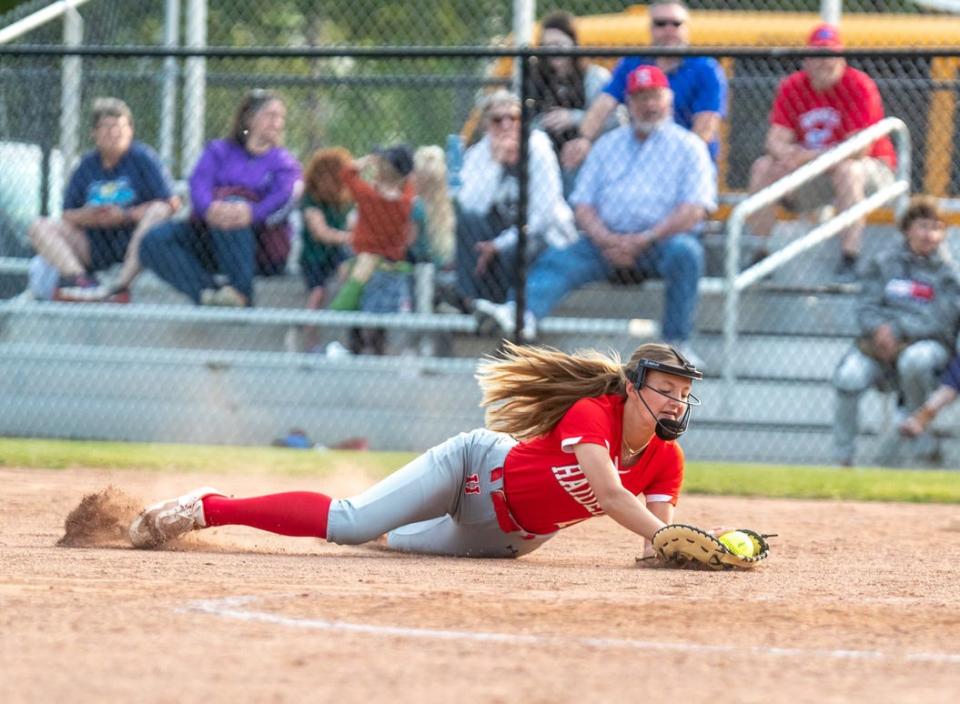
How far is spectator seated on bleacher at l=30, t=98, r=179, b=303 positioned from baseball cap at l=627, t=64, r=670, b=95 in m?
3.55

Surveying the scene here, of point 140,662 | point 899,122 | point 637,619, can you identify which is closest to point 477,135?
point 899,122

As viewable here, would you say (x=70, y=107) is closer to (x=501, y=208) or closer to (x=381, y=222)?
(x=381, y=222)

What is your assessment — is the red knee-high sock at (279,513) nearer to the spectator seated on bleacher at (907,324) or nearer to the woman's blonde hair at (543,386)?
the woman's blonde hair at (543,386)

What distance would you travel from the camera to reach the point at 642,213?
35.7 ft

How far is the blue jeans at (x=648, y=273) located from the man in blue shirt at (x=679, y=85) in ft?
3.29

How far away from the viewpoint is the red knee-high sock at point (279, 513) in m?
6.22

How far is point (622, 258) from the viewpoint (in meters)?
10.8

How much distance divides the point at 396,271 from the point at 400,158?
83cm

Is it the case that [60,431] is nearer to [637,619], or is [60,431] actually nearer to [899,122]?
[899,122]

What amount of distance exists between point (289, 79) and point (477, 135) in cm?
150

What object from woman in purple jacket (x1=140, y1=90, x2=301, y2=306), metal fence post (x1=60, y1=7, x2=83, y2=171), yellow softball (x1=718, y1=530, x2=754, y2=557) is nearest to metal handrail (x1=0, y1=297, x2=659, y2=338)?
woman in purple jacket (x1=140, y1=90, x2=301, y2=306)

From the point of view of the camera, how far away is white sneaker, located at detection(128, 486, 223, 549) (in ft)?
20.7

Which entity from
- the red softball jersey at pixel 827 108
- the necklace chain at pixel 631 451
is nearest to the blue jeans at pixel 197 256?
the red softball jersey at pixel 827 108

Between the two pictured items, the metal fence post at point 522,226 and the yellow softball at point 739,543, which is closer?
the yellow softball at point 739,543
